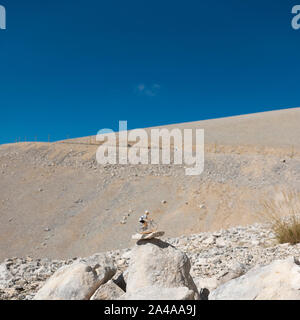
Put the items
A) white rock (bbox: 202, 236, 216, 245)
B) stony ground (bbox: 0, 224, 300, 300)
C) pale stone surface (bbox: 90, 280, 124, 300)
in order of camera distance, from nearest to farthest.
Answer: pale stone surface (bbox: 90, 280, 124, 300) → stony ground (bbox: 0, 224, 300, 300) → white rock (bbox: 202, 236, 216, 245)

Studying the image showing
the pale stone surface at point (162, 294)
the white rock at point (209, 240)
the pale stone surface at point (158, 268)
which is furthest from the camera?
the white rock at point (209, 240)

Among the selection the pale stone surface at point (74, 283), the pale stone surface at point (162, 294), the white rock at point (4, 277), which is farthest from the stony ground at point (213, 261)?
the pale stone surface at point (162, 294)

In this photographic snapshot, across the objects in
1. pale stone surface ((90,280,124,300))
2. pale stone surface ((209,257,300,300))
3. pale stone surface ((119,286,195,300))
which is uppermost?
pale stone surface ((209,257,300,300))

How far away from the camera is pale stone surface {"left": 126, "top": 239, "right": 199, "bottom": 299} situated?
3318mm

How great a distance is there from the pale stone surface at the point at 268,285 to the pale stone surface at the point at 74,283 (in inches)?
51.4

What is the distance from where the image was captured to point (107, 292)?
3.21 meters

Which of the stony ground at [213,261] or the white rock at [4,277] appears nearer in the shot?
the stony ground at [213,261]

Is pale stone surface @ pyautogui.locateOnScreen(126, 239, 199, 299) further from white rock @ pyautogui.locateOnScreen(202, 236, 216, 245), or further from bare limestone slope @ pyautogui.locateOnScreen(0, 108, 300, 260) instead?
bare limestone slope @ pyautogui.locateOnScreen(0, 108, 300, 260)

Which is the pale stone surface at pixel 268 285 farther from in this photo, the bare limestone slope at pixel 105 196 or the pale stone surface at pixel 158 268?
the bare limestone slope at pixel 105 196

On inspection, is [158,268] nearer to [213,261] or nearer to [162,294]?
[162,294]

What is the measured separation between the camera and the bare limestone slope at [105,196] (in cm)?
1327

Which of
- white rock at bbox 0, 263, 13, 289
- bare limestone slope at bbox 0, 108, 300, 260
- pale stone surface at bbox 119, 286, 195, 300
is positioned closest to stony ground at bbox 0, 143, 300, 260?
bare limestone slope at bbox 0, 108, 300, 260

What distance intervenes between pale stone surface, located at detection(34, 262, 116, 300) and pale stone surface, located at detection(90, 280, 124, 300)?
12 cm

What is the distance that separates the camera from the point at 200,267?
203 inches
